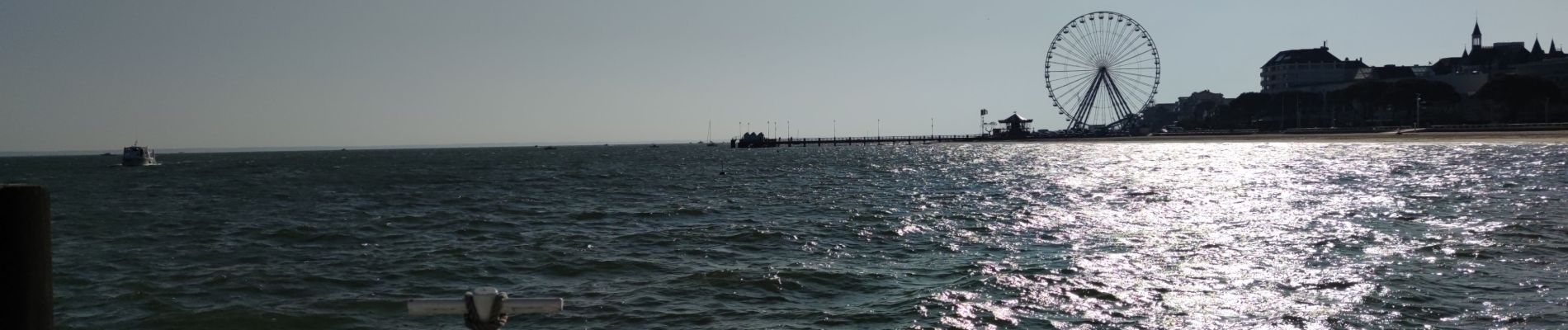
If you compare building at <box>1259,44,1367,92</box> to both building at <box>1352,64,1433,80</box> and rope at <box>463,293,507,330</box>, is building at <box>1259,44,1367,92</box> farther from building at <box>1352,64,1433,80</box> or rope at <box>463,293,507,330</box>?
rope at <box>463,293,507,330</box>

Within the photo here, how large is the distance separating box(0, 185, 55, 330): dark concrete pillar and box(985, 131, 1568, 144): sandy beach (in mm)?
104445

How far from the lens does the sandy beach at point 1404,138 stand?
96.2 meters

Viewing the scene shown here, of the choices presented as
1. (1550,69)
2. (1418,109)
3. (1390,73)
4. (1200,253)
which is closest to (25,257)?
(1200,253)

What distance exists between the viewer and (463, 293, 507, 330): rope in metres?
5.44

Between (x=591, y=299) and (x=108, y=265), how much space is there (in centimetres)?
1213

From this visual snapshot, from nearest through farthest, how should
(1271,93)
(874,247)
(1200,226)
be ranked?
1. (874,247)
2. (1200,226)
3. (1271,93)

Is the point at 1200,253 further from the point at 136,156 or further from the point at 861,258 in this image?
the point at 136,156

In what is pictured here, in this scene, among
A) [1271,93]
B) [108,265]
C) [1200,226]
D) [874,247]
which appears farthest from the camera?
[1271,93]

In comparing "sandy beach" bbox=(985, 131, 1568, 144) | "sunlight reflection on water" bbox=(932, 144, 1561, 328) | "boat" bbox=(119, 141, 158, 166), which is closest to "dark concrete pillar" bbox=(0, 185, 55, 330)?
"sunlight reflection on water" bbox=(932, 144, 1561, 328)

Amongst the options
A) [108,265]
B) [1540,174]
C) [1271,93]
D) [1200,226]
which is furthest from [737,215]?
[1271,93]

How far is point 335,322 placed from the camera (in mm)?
15164

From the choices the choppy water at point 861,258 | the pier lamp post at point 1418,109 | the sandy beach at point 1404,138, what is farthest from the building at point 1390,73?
the choppy water at point 861,258

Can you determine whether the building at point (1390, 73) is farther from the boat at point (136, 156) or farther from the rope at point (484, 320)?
the rope at point (484, 320)

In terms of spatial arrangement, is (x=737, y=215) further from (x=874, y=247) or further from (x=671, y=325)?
(x=671, y=325)
